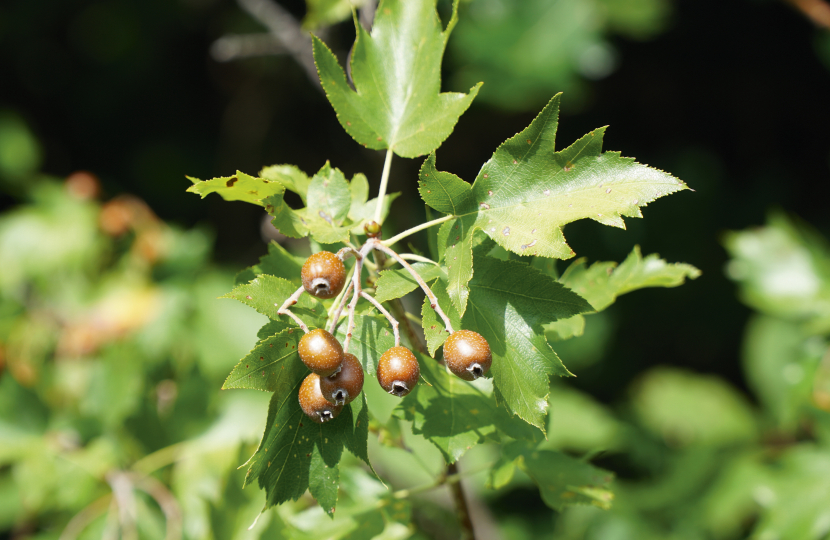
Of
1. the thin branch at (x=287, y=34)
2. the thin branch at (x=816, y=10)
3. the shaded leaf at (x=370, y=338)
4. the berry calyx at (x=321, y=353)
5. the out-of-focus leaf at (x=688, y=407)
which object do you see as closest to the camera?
the berry calyx at (x=321, y=353)

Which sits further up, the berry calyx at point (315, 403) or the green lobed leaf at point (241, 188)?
the green lobed leaf at point (241, 188)

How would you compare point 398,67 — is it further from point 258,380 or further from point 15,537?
point 15,537

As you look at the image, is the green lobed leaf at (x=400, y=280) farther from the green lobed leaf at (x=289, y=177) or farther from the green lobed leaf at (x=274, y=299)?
the green lobed leaf at (x=289, y=177)

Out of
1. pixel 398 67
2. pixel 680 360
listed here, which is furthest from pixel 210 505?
pixel 680 360

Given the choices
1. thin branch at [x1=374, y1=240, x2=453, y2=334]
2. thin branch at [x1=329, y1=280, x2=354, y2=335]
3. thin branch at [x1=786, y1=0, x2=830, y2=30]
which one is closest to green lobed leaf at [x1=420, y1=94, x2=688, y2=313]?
thin branch at [x1=374, y1=240, x2=453, y2=334]

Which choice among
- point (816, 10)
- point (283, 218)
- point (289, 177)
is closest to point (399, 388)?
point (283, 218)

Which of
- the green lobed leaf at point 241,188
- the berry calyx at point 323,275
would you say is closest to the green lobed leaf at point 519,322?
the berry calyx at point 323,275
